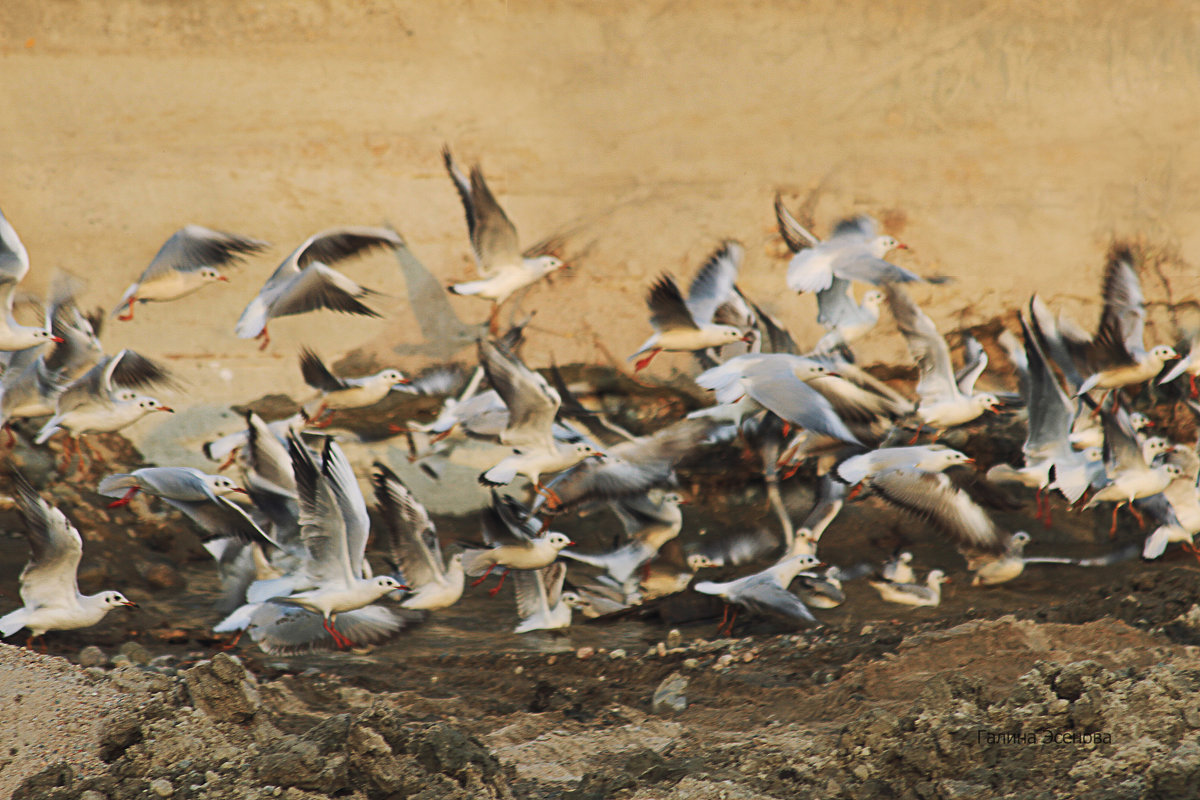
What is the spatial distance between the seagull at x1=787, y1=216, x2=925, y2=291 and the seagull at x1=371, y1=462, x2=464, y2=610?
194cm

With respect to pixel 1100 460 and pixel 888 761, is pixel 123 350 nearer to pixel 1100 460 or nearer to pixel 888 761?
pixel 888 761

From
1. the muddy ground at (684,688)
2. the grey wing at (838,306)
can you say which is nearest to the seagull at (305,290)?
the muddy ground at (684,688)

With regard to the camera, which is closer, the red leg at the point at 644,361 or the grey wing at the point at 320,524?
the grey wing at the point at 320,524

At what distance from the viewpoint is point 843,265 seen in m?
5.15

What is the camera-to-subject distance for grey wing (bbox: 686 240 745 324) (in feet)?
17.2

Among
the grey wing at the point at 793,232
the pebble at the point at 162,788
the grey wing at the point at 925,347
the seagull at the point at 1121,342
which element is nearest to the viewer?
the pebble at the point at 162,788

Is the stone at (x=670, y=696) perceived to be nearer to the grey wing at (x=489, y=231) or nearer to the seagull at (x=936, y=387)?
the seagull at (x=936, y=387)

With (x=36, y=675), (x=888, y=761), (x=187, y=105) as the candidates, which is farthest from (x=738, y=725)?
(x=187, y=105)

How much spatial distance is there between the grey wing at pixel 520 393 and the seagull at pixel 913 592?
166 centimetres

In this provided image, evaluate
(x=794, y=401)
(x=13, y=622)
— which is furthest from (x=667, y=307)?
(x=13, y=622)

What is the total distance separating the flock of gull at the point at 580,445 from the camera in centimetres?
453

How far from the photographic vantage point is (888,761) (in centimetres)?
368

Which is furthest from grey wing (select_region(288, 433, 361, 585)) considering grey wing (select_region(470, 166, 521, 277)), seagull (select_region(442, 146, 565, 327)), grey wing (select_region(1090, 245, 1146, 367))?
grey wing (select_region(1090, 245, 1146, 367))

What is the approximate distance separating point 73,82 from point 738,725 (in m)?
4.10
